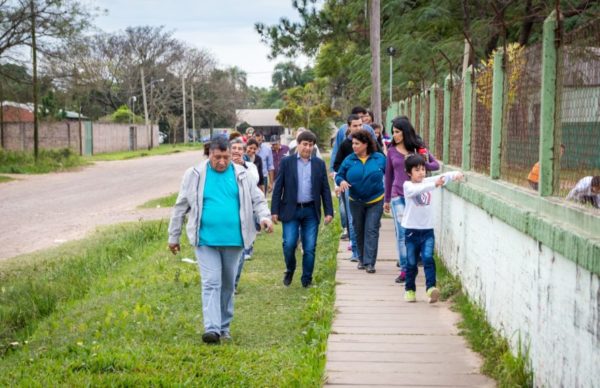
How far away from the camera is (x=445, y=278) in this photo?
9.38 m

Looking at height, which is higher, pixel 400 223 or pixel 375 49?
pixel 375 49

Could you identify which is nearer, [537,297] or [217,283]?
[537,297]

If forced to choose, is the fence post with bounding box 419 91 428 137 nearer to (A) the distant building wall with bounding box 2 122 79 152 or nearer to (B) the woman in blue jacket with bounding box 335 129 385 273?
(B) the woman in blue jacket with bounding box 335 129 385 273

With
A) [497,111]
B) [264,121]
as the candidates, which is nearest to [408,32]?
[497,111]

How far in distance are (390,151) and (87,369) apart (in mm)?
4563

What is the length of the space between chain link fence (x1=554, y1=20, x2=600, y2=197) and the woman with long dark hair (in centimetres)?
384

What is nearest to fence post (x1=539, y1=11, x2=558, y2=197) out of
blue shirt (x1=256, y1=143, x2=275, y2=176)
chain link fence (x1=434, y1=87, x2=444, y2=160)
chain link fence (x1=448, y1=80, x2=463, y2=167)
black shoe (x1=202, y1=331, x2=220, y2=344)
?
black shoe (x1=202, y1=331, x2=220, y2=344)

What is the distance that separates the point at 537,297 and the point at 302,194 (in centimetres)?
438

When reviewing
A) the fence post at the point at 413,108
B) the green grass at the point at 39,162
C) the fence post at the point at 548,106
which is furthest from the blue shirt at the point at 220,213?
the green grass at the point at 39,162

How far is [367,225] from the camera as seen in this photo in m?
9.88

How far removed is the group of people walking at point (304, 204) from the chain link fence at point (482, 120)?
19.4 inches

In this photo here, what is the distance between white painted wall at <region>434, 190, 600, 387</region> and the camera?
4.27m

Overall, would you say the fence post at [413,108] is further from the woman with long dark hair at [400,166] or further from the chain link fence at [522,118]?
the chain link fence at [522,118]

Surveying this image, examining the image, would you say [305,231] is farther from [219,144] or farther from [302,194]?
[219,144]
